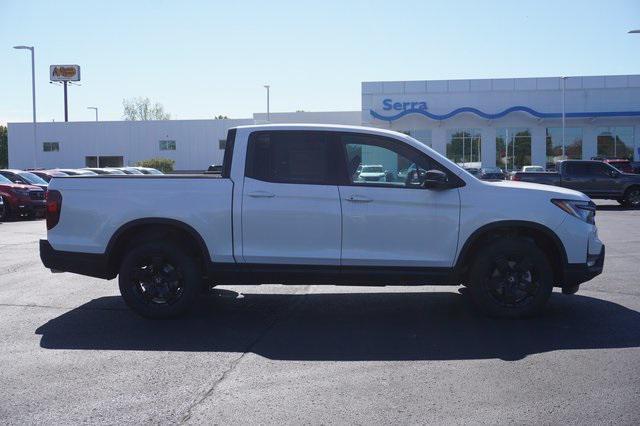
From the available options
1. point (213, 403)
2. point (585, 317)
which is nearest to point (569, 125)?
point (585, 317)

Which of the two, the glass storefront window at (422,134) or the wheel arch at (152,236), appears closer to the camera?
the wheel arch at (152,236)

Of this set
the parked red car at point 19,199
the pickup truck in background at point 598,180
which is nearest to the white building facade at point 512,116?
the pickup truck in background at point 598,180

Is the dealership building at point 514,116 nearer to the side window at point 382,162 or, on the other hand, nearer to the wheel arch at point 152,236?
the side window at point 382,162

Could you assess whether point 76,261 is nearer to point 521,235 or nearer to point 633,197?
point 521,235

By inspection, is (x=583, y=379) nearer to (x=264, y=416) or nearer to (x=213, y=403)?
(x=264, y=416)

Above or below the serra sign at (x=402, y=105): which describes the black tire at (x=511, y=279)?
below

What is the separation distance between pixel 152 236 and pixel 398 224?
2677mm

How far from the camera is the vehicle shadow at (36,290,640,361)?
618cm

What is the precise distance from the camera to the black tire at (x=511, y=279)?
700 centimetres

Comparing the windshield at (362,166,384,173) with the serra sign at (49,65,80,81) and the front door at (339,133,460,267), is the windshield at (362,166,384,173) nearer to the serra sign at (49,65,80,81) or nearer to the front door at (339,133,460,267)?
the front door at (339,133,460,267)

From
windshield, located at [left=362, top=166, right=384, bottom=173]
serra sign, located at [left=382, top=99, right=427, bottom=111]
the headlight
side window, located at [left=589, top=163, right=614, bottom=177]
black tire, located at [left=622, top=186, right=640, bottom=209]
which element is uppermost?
serra sign, located at [left=382, top=99, right=427, bottom=111]

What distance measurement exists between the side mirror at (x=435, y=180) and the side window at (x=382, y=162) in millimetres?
171

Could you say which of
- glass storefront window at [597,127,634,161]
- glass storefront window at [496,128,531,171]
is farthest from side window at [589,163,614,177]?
glass storefront window at [597,127,634,161]

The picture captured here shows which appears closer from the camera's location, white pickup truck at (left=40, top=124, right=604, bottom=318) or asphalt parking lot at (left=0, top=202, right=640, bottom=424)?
asphalt parking lot at (left=0, top=202, right=640, bottom=424)
